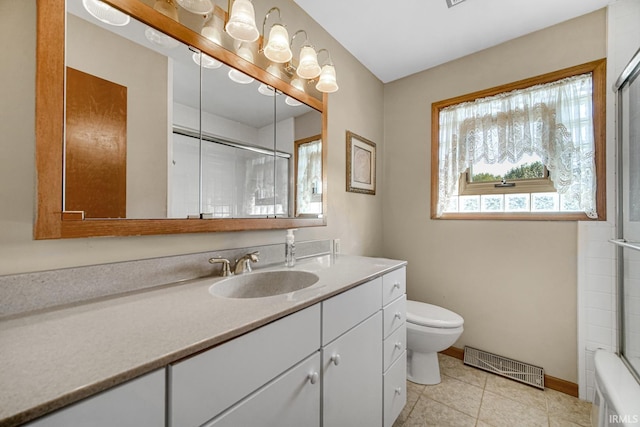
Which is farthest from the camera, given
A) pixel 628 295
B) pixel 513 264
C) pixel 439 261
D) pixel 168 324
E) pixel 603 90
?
pixel 439 261

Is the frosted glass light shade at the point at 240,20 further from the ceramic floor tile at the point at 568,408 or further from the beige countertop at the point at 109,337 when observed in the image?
the ceramic floor tile at the point at 568,408

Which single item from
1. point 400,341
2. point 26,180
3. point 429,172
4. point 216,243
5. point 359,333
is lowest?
A: point 400,341

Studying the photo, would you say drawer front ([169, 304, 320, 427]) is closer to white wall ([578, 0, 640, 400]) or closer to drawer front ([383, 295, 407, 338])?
drawer front ([383, 295, 407, 338])

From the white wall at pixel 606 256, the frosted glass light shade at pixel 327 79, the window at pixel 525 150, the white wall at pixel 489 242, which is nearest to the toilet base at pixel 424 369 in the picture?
the white wall at pixel 489 242

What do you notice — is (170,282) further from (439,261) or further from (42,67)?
(439,261)

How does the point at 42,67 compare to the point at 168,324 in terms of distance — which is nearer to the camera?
the point at 168,324

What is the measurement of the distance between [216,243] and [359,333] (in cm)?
75

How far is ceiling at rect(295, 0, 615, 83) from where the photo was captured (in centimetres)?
158

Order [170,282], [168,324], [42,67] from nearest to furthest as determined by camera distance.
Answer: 1. [168,324]
2. [42,67]
3. [170,282]

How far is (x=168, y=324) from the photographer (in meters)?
0.63

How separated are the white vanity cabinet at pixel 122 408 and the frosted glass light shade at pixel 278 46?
140 cm

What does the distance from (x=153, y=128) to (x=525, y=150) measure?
221 centimetres

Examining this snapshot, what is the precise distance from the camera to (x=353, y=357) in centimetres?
105

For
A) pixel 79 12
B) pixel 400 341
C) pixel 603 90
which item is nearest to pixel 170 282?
pixel 79 12
